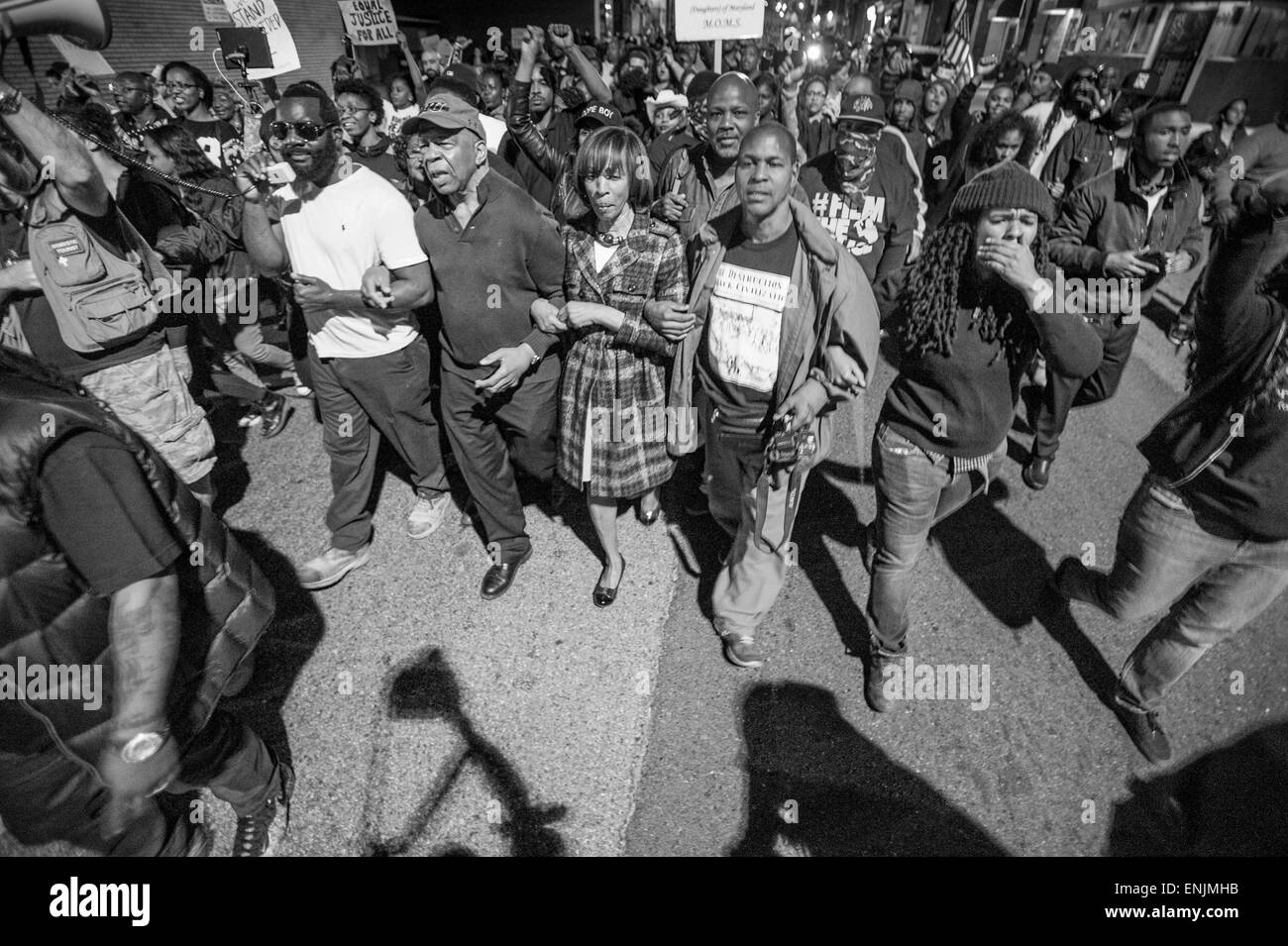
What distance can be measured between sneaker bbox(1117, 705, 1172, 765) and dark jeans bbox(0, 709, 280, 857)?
3520 millimetres

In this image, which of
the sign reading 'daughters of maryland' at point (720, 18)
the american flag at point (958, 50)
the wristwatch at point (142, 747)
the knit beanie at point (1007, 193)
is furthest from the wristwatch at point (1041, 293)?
the american flag at point (958, 50)

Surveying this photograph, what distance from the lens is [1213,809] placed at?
8.30 ft

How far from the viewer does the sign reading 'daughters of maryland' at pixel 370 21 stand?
6961mm

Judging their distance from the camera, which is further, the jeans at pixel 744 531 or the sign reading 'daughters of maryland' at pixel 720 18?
the sign reading 'daughters of maryland' at pixel 720 18

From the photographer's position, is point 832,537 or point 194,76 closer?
point 832,537

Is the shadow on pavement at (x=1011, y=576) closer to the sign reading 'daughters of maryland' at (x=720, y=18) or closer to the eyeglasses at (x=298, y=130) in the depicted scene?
the eyeglasses at (x=298, y=130)

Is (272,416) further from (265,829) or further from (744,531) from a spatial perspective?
(744,531)

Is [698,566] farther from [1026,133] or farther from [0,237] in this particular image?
[1026,133]

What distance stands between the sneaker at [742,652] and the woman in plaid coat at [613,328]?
0.85 m

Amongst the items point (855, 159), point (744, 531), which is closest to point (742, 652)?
point (744, 531)

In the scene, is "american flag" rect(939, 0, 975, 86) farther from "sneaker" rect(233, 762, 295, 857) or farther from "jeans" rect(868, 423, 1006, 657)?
"sneaker" rect(233, 762, 295, 857)

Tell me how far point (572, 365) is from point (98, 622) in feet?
6.76

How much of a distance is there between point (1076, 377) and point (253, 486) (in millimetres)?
4862

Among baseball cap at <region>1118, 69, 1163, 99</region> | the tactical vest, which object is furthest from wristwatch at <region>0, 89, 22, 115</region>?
baseball cap at <region>1118, 69, 1163, 99</region>
